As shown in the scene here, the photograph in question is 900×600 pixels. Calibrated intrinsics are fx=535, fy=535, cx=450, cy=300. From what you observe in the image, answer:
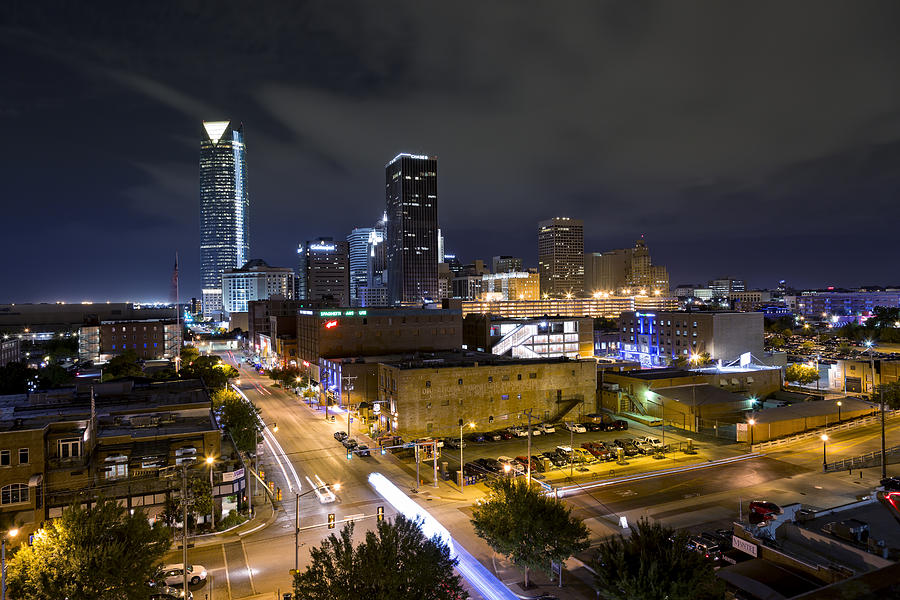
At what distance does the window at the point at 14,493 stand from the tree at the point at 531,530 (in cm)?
2807

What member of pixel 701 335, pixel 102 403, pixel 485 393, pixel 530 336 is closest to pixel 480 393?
pixel 485 393

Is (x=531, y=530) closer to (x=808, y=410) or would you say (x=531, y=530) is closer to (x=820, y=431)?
(x=820, y=431)

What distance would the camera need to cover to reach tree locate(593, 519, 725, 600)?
18.8 metres

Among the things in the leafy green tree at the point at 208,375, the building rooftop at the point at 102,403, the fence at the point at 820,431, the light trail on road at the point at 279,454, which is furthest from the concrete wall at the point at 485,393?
the leafy green tree at the point at 208,375

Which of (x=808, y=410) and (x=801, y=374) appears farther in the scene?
(x=801, y=374)

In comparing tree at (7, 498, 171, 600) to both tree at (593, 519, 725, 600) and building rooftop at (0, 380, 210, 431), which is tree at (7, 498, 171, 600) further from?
tree at (593, 519, 725, 600)

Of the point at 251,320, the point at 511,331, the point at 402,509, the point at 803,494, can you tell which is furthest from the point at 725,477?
the point at 251,320

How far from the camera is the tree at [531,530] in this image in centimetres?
2494

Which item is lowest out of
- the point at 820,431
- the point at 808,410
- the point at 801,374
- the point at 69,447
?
the point at 820,431

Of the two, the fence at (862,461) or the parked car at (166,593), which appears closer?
the parked car at (166,593)

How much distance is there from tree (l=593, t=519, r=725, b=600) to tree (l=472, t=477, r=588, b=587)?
11.6ft

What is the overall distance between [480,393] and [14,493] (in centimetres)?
4268

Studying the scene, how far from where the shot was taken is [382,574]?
63.4 feet

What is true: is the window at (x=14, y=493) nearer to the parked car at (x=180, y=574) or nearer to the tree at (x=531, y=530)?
the parked car at (x=180, y=574)
